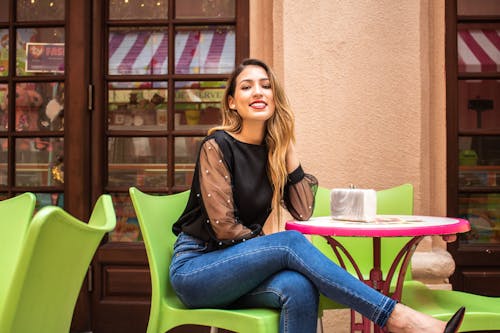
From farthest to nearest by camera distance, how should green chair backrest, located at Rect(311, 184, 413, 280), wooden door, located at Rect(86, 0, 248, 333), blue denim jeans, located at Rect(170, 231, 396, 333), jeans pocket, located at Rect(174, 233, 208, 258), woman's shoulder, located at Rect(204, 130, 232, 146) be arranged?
wooden door, located at Rect(86, 0, 248, 333)
green chair backrest, located at Rect(311, 184, 413, 280)
woman's shoulder, located at Rect(204, 130, 232, 146)
jeans pocket, located at Rect(174, 233, 208, 258)
blue denim jeans, located at Rect(170, 231, 396, 333)

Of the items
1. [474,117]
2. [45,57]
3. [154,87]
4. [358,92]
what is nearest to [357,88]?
[358,92]

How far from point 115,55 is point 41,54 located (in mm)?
494

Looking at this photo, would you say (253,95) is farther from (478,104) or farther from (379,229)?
(478,104)

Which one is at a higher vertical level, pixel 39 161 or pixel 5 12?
pixel 5 12

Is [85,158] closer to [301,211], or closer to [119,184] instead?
[119,184]

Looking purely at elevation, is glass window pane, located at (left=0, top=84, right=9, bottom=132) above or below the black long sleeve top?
above

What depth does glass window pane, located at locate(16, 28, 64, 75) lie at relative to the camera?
3725mm

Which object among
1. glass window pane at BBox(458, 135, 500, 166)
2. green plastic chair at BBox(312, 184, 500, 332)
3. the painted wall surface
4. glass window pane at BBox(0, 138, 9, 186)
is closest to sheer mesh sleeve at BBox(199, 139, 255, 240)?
green plastic chair at BBox(312, 184, 500, 332)

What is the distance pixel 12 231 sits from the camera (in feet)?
5.15

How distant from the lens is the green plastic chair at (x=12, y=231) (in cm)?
155

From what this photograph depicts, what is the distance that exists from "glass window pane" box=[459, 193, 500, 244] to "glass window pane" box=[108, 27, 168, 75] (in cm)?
211

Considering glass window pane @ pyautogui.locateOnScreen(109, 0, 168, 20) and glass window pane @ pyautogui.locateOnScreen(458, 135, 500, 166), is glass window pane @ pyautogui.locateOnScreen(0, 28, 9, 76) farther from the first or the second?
glass window pane @ pyautogui.locateOnScreen(458, 135, 500, 166)

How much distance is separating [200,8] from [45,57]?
3.53 feet

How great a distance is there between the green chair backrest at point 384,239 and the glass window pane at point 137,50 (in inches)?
61.1
